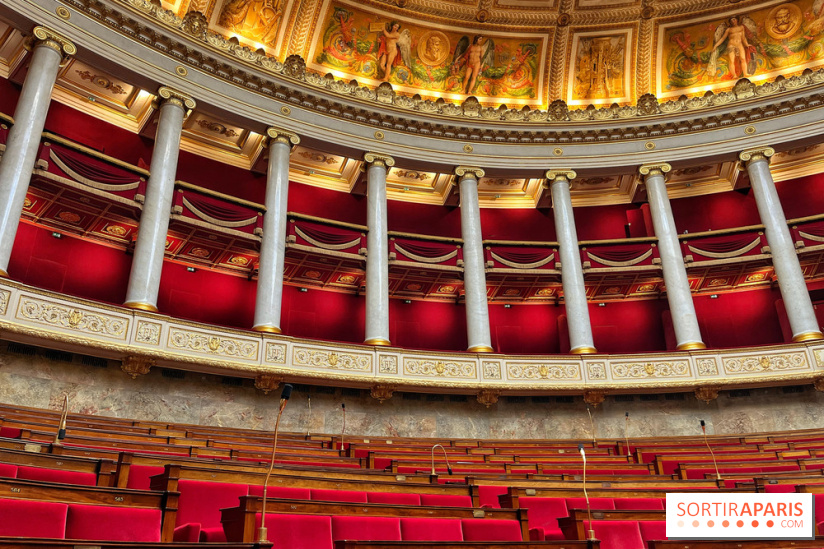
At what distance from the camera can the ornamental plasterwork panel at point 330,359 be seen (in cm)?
1259

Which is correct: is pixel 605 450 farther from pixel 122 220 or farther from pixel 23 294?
pixel 122 220

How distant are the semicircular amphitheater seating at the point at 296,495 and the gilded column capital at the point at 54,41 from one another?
24.5 feet

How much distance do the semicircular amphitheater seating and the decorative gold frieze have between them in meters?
1.72

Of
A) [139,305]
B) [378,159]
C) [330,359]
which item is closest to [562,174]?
[378,159]

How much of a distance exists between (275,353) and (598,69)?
1399cm

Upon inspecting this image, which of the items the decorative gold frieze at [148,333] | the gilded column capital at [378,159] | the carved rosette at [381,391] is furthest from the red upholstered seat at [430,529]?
the gilded column capital at [378,159]

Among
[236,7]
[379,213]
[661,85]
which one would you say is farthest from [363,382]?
[661,85]

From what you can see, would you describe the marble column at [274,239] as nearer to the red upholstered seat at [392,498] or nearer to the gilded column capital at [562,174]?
the gilded column capital at [562,174]

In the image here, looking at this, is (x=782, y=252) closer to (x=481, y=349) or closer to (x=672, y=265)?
(x=672, y=265)

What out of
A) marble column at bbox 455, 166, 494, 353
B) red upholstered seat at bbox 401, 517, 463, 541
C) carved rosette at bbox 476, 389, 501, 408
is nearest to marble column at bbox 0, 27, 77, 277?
red upholstered seat at bbox 401, 517, 463, 541

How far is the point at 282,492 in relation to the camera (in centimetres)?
529

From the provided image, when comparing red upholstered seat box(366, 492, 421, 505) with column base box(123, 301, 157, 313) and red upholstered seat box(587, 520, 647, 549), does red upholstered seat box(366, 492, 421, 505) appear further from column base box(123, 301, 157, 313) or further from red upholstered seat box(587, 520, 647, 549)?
column base box(123, 301, 157, 313)

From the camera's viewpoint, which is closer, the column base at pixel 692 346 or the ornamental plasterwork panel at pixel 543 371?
the ornamental plasterwork panel at pixel 543 371

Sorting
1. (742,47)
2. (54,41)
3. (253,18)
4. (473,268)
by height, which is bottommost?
(473,268)
